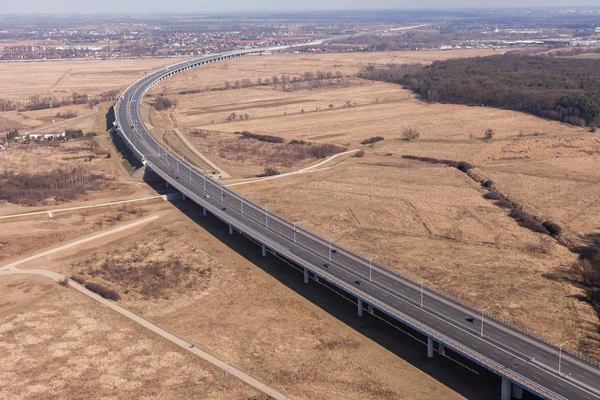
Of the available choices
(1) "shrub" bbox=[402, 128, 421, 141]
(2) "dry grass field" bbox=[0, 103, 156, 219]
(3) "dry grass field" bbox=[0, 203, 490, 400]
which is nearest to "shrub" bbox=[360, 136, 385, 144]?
(1) "shrub" bbox=[402, 128, 421, 141]

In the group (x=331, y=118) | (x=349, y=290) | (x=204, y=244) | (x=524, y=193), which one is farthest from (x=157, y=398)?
(x=331, y=118)

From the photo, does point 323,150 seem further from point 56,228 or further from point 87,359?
point 87,359

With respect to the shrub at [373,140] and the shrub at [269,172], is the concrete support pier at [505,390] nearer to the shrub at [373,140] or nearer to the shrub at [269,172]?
the shrub at [269,172]

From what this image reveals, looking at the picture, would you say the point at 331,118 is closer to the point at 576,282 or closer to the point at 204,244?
the point at 204,244

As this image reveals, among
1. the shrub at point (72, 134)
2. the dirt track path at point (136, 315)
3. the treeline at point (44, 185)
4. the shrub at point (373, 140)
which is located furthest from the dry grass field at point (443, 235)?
the shrub at point (72, 134)

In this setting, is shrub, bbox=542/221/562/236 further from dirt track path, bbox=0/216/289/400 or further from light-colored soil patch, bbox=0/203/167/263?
light-colored soil patch, bbox=0/203/167/263

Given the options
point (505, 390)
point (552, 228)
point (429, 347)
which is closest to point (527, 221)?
point (552, 228)

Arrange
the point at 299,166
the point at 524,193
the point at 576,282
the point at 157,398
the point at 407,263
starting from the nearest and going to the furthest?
the point at 157,398, the point at 576,282, the point at 407,263, the point at 524,193, the point at 299,166
